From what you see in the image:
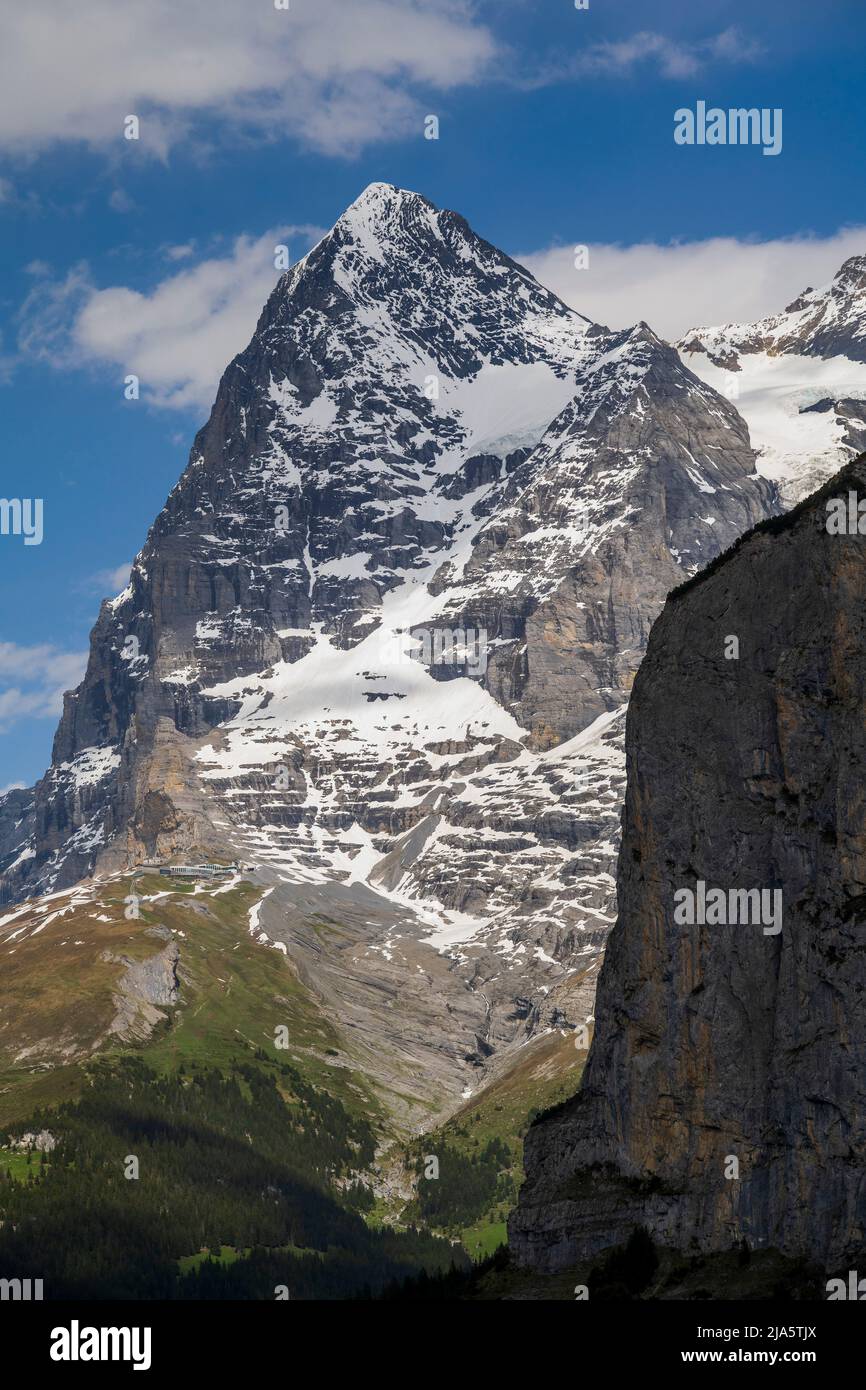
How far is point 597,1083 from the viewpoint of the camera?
120m

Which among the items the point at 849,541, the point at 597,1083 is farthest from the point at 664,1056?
the point at 849,541

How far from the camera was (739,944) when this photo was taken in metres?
109

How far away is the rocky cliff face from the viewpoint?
10081 centimetres

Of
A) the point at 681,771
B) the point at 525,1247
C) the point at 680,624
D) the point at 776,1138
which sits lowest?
→ the point at 525,1247

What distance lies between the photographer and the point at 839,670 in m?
104

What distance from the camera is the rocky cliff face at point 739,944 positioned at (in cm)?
10081

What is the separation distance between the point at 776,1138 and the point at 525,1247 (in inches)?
882
